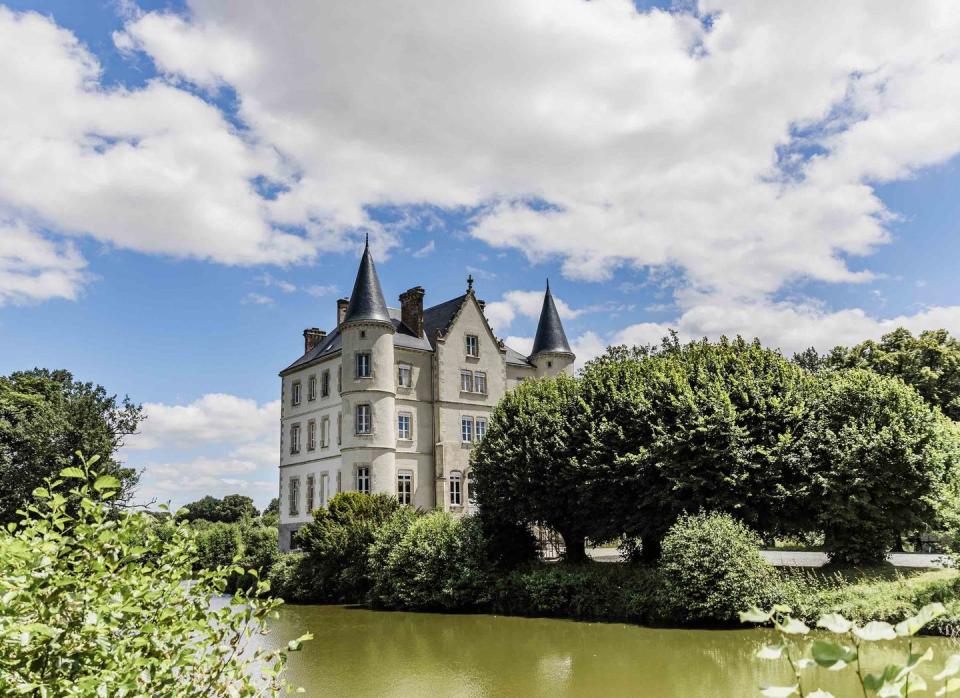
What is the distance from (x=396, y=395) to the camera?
131 feet

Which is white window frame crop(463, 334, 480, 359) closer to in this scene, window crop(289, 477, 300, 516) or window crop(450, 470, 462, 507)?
window crop(450, 470, 462, 507)

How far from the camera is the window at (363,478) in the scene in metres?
37.4

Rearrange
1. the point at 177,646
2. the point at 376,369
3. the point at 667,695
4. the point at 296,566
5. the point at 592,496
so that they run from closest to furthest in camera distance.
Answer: the point at 177,646
the point at 667,695
the point at 592,496
the point at 296,566
the point at 376,369

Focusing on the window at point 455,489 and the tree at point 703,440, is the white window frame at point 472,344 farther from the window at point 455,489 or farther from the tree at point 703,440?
the tree at point 703,440

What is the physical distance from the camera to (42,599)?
392 centimetres

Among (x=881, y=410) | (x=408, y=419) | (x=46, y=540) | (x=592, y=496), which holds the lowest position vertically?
(x=46, y=540)

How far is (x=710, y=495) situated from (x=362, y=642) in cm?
1117

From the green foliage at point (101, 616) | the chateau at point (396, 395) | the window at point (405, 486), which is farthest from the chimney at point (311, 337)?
the green foliage at point (101, 616)

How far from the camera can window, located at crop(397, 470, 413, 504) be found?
39.0 meters

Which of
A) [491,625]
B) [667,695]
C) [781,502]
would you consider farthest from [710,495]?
[667,695]

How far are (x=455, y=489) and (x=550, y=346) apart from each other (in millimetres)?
10908

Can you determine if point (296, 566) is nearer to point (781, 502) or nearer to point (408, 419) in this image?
point (408, 419)

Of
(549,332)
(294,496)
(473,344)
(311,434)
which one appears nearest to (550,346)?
(549,332)

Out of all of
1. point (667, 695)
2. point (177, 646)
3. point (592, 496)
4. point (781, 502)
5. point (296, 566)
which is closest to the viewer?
point (177, 646)
